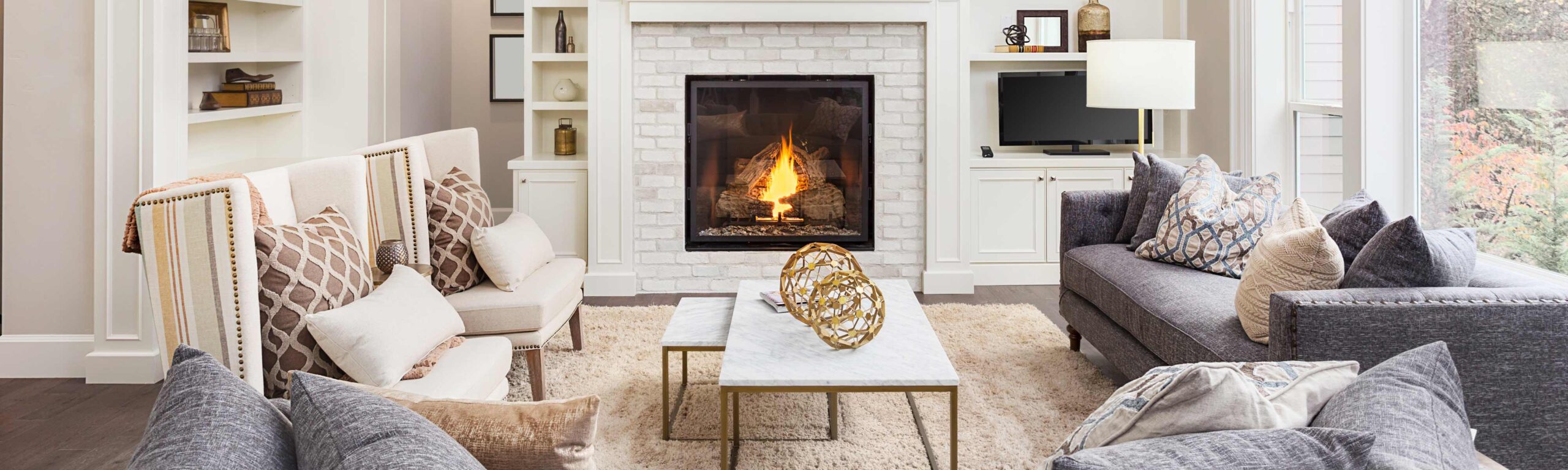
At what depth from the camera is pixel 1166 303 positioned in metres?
3.18

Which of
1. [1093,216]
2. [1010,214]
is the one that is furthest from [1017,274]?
[1093,216]

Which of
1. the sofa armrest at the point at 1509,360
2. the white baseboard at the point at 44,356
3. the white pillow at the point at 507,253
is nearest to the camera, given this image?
the sofa armrest at the point at 1509,360

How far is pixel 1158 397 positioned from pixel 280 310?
196 cm

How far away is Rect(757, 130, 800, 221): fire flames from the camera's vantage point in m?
5.64

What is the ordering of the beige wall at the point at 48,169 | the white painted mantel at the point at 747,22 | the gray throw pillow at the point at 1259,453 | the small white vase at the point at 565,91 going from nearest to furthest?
the gray throw pillow at the point at 1259,453
the beige wall at the point at 48,169
the white painted mantel at the point at 747,22
the small white vase at the point at 565,91

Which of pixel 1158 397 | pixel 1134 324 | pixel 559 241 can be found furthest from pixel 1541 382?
pixel 559 241

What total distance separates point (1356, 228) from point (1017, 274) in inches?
120

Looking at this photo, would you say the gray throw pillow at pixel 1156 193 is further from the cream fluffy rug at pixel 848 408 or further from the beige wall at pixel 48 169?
the beige wall at pixel 48 169

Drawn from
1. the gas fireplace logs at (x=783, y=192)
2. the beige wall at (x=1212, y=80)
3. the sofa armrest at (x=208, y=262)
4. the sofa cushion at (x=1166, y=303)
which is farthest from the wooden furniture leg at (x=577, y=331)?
the beige wall at (x=1212, y=80)

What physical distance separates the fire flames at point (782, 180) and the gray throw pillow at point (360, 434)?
4509mm

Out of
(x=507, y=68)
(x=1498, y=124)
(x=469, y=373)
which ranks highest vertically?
(x=507, y=68)

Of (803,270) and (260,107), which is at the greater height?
(260,107)

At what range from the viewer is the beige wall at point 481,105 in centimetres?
677

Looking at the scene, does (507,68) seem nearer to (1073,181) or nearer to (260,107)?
(260,107)
